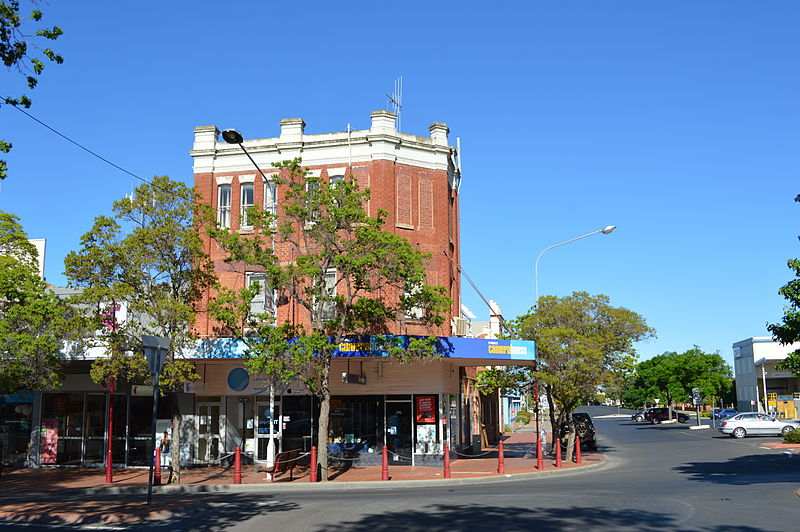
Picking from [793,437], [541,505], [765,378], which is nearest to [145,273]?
[541,505]

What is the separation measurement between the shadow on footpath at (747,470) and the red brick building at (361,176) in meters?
9.68

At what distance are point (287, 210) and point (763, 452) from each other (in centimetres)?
2320

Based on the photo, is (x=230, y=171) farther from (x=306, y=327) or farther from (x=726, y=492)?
(x=726, y=492)

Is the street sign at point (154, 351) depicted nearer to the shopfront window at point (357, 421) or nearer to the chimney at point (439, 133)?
the shopfront window at point (357, 421)

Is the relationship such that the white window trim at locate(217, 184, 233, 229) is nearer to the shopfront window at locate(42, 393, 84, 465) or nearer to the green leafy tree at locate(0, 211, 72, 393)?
the green leafy tree at locate(0, 211, 72, 393)

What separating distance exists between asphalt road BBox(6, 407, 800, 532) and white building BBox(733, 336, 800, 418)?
5458 centimetres

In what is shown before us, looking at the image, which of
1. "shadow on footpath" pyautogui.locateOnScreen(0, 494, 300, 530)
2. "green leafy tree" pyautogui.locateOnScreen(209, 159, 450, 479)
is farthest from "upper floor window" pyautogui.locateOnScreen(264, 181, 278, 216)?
"shadow on footpath" pyautogui.locateOnScreen(0, 494, 300, 530)

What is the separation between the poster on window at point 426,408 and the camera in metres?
26.2

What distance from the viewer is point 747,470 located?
22703 mm

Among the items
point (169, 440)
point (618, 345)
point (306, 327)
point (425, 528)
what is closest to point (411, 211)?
point (306, 327)

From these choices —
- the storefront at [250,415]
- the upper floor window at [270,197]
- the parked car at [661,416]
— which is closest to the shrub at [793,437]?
the storefront at [250,415]

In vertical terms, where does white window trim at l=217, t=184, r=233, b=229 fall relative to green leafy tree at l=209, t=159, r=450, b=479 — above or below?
above

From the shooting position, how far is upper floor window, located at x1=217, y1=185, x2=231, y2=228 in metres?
28.5

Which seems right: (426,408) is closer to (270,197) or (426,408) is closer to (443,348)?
(443,348)
